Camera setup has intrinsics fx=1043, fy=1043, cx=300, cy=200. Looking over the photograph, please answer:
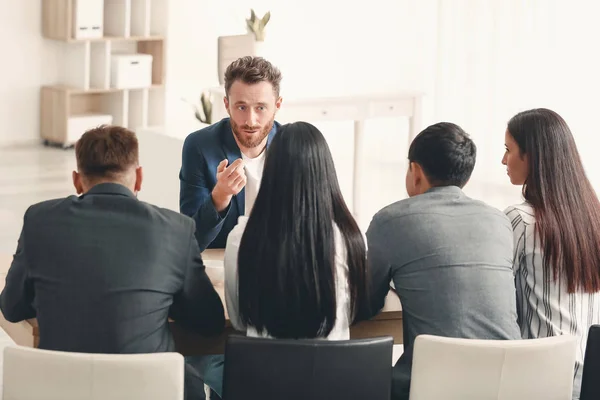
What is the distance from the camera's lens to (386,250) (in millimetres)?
2518

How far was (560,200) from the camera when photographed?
2648mm

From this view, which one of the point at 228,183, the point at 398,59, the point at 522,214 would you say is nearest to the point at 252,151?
the point at 228,183

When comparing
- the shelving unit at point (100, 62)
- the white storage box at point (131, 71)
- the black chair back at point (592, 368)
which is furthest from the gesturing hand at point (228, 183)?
the white storage box at point (131, 71)

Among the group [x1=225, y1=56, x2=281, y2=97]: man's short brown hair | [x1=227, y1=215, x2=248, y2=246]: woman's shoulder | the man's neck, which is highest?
[x1=225, y1=56, x2=281, y2=97]: man's short brown hair

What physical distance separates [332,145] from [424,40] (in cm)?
128

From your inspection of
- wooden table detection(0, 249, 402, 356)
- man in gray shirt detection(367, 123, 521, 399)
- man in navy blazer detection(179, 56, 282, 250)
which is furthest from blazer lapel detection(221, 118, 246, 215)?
man in gray shirt detection(367, 123, 521, 399)

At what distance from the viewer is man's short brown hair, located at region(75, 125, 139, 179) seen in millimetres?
2363

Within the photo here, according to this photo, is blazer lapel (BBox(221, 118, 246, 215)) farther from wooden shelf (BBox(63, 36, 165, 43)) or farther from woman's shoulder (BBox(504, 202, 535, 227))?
wooden shelf (BBox(63, 36, 165, 43))

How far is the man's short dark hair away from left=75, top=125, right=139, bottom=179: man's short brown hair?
714 millimetres

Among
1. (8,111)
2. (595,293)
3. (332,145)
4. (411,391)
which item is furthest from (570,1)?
(411,391)

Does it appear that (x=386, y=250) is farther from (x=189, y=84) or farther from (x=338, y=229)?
(x=189, y=84)

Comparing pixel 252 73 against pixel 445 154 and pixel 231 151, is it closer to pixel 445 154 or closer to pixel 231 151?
pixel 231 151

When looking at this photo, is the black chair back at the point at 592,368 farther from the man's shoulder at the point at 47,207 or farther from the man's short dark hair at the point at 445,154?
the man's shoulder at the point at 47,207

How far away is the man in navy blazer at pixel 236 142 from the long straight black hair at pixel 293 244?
82 centimetres
